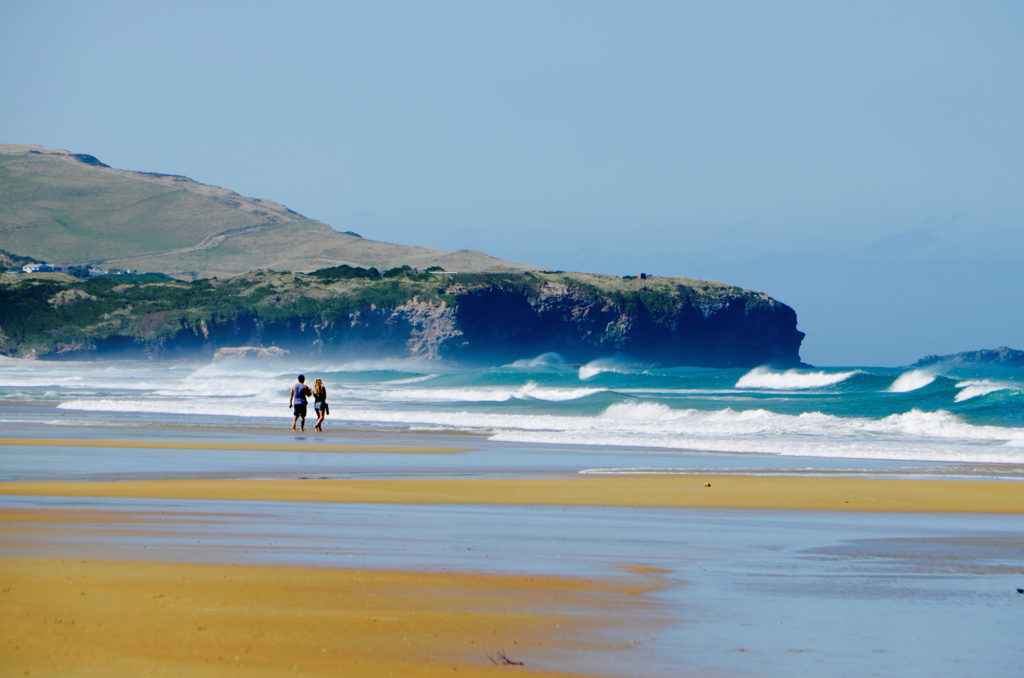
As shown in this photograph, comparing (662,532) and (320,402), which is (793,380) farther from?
(662,532)

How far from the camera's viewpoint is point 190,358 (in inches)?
4215

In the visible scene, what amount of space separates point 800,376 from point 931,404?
41.6m

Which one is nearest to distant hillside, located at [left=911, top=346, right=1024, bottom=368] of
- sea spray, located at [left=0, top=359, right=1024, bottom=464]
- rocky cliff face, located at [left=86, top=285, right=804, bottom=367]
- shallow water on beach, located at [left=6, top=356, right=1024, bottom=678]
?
rocky cliff face, located at [left=86, top=285, right=804, bottom=367]

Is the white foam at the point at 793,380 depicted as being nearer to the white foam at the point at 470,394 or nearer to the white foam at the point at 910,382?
the white foam at the point at 910,382

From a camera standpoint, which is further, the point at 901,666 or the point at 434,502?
the point at 434,502

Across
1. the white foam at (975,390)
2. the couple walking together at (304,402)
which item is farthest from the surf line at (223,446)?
the white foam at (975,390)

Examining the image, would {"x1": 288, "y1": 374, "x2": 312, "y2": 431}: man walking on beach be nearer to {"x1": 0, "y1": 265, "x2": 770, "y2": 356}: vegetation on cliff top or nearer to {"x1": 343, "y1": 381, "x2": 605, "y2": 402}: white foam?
{"x1": 343, "y1": 381, "x2": 605, "y2": 402}: white foam

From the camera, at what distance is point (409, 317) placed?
113750mm

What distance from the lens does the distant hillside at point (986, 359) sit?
121500 mm

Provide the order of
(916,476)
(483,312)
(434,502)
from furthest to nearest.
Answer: (483,312) < (916,476) < (434,502)

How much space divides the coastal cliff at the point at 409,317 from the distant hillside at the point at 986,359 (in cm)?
1572

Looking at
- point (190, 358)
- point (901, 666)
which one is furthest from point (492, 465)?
point (190, 358)

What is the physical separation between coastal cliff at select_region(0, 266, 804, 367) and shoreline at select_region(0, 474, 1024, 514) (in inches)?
3754

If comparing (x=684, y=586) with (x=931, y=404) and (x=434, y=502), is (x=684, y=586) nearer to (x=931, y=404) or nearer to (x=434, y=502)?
(x=434, y=502)
